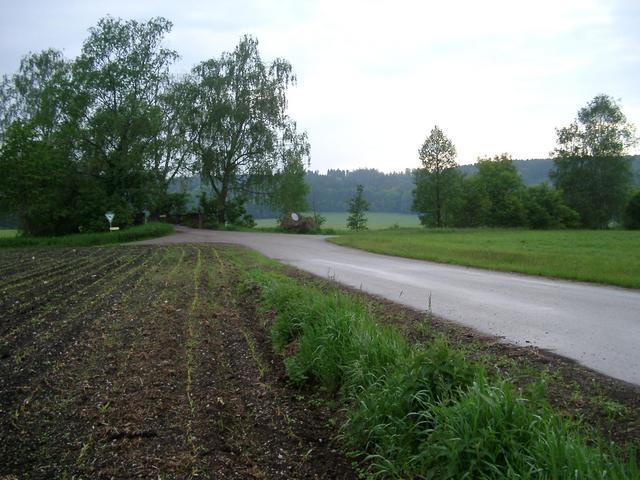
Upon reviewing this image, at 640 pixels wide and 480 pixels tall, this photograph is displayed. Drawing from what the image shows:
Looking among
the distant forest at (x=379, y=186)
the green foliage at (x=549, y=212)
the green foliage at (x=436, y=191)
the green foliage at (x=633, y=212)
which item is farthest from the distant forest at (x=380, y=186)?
the green foliage at (x=436, y=191)

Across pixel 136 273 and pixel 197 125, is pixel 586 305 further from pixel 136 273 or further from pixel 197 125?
pixel 197 125

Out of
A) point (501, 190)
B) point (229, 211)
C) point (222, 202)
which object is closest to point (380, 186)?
point (501, 190)

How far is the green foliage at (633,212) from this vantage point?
52.4 meters

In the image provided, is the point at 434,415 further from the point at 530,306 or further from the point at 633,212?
the point at 633,212

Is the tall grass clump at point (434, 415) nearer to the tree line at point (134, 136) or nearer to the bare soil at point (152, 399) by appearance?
the bare soil at point (152, 399)

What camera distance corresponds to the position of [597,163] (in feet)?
188

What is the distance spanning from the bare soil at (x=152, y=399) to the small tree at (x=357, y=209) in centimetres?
4583

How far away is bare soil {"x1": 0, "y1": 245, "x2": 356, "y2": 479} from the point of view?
11.8ft

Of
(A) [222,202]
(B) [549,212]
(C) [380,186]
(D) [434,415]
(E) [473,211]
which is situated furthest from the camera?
(C) [380,186]

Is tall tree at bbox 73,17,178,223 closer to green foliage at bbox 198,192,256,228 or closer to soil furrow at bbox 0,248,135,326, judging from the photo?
green foliage at bbox 198,192,256,228

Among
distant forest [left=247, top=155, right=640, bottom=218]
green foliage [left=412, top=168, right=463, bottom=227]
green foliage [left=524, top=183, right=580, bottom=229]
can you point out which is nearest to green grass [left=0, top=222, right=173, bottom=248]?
green foliage [left=412, top=168, right=463, bottom=227]

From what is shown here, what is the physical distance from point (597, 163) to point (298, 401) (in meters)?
63.1

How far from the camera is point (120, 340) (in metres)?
6.67

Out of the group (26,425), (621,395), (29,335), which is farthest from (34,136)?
(621,395)
